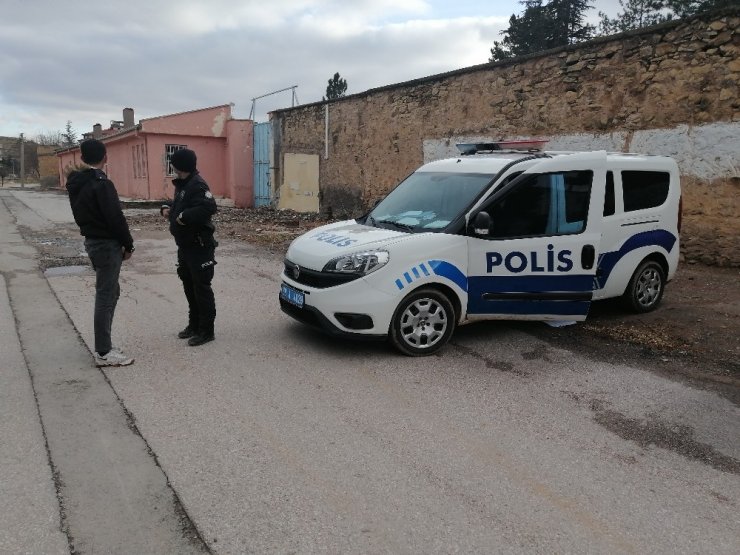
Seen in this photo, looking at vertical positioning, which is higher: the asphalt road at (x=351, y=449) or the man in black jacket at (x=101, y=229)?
the man in black jacket at (x=101, y=229)

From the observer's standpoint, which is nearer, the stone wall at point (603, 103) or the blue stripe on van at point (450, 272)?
the blue stripe on van at point (450, 272)

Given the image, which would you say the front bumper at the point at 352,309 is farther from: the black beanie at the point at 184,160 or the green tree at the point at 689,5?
the green tree at the point at 689,5

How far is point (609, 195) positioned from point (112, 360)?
516 cm

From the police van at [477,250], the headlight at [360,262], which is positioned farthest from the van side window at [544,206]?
the headlight at [360,262]

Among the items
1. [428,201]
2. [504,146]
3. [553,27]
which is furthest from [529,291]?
[553,27]

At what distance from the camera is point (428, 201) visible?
20.4 ft

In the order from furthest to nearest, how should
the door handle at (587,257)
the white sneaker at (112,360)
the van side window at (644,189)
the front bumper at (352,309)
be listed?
the van side window at (644,189)
the door handle at (587,257)
the front bumper at (352,309)
the white sneaker at (112,360)

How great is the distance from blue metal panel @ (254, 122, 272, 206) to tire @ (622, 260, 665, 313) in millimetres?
17757

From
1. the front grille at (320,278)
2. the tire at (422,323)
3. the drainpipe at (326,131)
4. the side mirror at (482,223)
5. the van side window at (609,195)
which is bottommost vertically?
the tire at (422,323)

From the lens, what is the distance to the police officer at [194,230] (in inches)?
217

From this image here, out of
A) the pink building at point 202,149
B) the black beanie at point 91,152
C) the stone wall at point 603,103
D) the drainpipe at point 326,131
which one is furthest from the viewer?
the pink building at point 202,149

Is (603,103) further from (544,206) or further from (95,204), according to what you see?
(95,204)

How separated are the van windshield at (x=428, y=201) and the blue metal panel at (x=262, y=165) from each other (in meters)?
17.1

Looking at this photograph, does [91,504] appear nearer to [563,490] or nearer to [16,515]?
[16,515]
